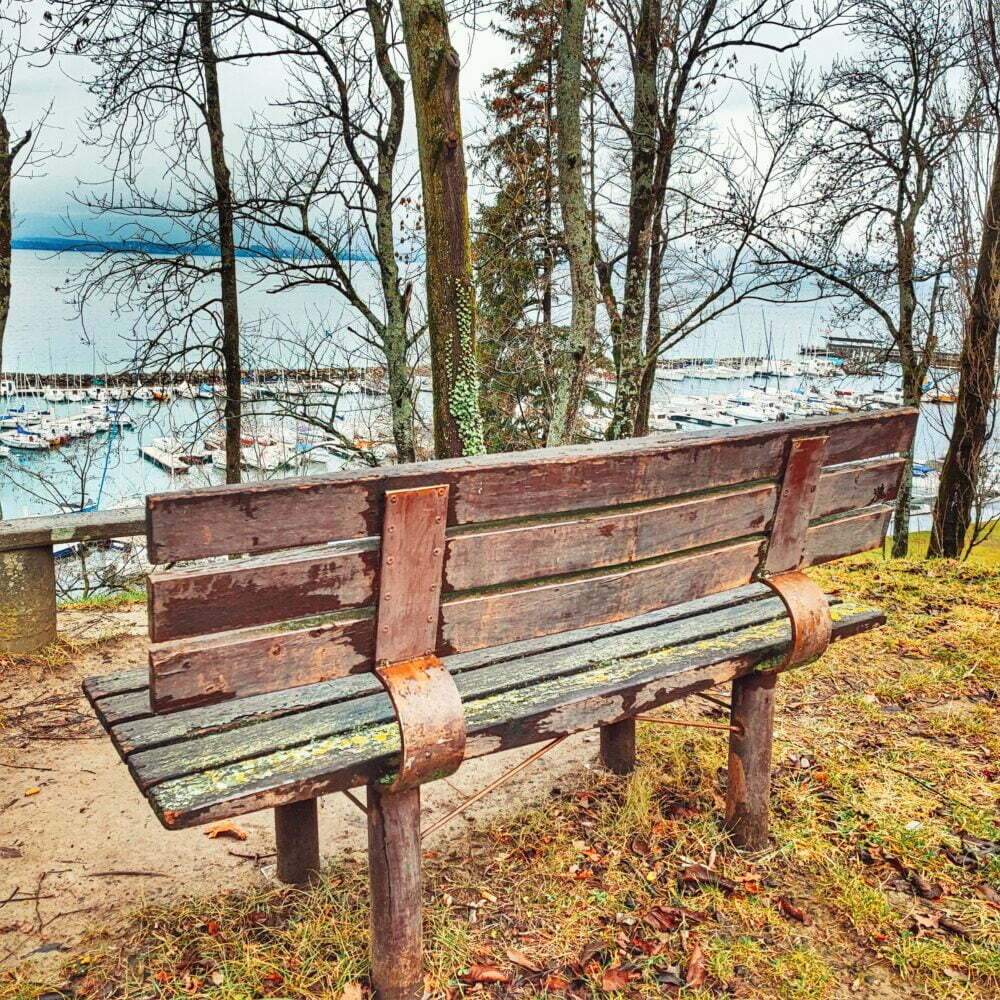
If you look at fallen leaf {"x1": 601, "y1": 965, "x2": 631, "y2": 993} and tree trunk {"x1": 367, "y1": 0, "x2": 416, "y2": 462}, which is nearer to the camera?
fallen leaf {"x1": 601, "y1": 965, "x2": 631, "y2": 993}

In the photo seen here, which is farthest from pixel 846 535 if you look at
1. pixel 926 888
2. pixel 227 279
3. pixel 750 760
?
pixel 227 279

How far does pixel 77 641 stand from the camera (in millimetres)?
4957

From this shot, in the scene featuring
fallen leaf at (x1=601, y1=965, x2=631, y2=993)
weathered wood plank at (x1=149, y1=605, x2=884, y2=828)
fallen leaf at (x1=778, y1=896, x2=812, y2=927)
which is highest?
weathered wood plank at (x1=149, y1=605, x2=884, y2=828)

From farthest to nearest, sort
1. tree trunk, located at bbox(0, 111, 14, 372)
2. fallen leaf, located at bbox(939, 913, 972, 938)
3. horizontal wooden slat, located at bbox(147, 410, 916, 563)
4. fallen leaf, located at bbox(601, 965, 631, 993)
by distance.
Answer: tree trunk, located at bbox(0, 111, 14, 372), fallen leaf, located at bbox(939, 913, 972, 938), fallen leaf, located at bbox(601, 965, 631, 993), horizontal wooden slat, located at bbox(147, 410, 916, 563)

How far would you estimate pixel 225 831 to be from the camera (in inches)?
121

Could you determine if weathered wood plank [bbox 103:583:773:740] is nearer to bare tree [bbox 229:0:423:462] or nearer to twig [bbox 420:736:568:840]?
twig [bbox 420:736:568:840]

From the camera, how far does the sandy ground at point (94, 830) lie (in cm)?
262

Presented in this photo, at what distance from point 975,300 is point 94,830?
9335 millimetres

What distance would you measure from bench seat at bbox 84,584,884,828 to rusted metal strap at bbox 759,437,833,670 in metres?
0.06

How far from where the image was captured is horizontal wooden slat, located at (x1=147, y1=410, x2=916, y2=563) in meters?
1.62

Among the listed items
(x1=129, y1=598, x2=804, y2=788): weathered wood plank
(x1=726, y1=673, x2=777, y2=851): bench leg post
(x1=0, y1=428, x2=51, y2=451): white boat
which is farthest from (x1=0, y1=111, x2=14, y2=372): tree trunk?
(x1=726, y1=673, x2=777, y2=851): bench leg post

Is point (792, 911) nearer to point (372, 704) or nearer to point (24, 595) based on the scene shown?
point (372, 704)

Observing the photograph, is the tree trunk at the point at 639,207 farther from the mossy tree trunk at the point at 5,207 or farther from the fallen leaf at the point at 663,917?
the fallen leaf at the point at 663,917

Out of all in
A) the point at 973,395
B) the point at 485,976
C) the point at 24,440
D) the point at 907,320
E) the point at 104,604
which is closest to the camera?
the point at 485,976
